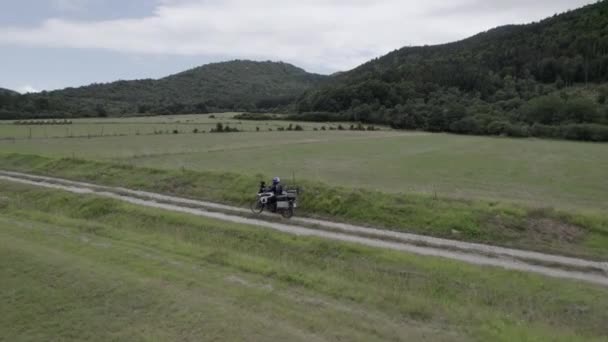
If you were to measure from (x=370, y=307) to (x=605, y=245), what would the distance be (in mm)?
11898

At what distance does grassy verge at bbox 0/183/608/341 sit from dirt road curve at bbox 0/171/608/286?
51.9 inches

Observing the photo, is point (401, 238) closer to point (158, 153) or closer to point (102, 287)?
point (102, 287)

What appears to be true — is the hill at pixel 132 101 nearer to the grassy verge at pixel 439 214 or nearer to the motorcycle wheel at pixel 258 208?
the grassy verge at pixel 439 214

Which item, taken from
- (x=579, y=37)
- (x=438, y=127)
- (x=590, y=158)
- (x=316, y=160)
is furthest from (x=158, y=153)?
(x=579, y=37)

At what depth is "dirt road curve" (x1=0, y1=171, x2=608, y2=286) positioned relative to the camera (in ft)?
45.9

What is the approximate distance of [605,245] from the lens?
16.3m

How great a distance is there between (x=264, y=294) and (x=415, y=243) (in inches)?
328

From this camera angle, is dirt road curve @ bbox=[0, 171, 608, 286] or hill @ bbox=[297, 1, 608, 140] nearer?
dirt road curve @ bbox=[0, 171, 608, 286]

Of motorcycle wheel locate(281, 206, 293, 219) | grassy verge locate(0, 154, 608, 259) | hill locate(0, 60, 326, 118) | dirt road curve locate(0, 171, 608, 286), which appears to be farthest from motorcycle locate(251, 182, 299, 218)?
Answer: hill locate(0, 60, 326, 118)

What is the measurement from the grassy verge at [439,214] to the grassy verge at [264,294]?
442cm

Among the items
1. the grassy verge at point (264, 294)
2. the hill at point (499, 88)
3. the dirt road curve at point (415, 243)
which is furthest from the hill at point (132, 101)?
the grassy verge at point (264, 294)

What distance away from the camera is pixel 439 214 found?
63.9 feet

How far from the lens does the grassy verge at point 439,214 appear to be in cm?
1695

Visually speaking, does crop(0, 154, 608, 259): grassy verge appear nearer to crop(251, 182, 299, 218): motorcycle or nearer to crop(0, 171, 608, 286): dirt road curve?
crop(0, 171, 608, 286): dirt road curve
